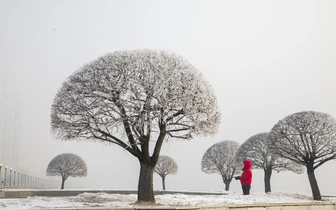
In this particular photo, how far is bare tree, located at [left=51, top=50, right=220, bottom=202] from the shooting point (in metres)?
20.0

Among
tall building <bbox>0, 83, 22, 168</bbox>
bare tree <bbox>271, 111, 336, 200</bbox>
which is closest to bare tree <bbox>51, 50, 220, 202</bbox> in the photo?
bare tree <bbox>271, 111, 336, 200</bbox>

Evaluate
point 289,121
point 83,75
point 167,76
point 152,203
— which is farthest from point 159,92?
point 289,121

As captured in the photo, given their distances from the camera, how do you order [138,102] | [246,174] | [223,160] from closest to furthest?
[138,102]
[246,174]
[223,160]

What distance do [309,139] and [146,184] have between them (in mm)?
16940

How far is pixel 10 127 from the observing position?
128 m

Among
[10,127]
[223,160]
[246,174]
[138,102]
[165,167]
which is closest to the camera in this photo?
[138,102]

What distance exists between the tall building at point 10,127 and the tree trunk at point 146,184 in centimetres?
11295

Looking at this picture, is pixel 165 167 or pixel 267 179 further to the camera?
pixel 165 167

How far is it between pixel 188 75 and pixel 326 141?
16.3 m

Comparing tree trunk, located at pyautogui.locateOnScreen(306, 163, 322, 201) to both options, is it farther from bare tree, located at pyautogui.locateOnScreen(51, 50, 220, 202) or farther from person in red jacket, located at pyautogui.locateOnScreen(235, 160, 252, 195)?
bare tree, located at pyautogui.locateOnScreen(51, 50, 220, 202)

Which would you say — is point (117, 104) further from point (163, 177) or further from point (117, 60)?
point (163, 177)

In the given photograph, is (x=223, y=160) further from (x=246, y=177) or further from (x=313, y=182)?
(x=246, y=177)

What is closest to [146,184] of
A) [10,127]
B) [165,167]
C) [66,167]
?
[165,167]

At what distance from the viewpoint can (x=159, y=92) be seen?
19875 mm
